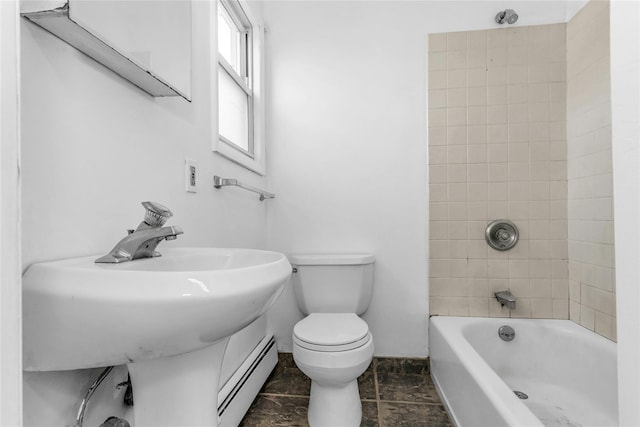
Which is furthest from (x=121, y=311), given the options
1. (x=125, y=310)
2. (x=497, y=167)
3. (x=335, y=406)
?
Result: (x=497, y=167)

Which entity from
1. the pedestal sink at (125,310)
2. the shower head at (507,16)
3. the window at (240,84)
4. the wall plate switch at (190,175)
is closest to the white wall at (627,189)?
the pedestal sink at (125,310)

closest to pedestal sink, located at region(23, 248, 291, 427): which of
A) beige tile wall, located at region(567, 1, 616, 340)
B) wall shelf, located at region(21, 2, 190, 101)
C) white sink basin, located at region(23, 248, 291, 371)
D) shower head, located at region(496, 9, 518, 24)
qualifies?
white sink basin, located at region(23, 248, 291, 371)

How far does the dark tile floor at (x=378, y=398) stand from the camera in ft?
4.80

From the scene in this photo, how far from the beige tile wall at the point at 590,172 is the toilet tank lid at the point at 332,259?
107cm

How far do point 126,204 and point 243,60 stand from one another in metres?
1.39

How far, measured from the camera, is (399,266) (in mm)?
1921

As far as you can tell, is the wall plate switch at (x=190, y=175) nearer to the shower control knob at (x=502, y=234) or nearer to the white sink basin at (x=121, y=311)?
the white sink basin at (x=121, y=311)

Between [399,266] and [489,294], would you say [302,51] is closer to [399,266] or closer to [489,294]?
[399,266]

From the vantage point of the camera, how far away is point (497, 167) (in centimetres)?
185

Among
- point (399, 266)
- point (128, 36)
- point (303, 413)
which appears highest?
point (128, 36)

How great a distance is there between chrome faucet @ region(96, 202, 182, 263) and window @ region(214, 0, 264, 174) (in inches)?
32.7

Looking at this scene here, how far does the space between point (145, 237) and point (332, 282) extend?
47.8 inches

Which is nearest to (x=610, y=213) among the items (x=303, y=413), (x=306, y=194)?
(x=306, y=194)

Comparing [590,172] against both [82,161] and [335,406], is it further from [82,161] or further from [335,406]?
[82,161]
